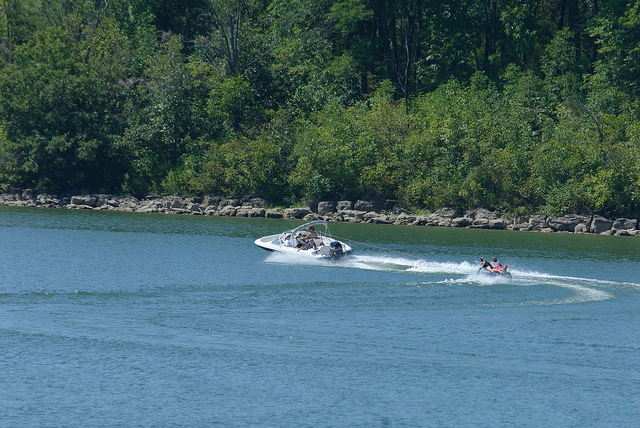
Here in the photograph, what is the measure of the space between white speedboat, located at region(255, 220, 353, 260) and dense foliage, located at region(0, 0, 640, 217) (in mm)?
26110

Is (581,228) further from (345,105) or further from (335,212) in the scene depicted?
(345,105)

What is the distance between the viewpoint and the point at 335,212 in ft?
209

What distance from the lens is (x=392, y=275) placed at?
32375 mm

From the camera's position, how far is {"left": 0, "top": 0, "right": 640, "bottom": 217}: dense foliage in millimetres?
60219

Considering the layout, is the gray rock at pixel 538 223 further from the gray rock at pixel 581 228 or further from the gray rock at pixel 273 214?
the gray rock at pixel 273 214

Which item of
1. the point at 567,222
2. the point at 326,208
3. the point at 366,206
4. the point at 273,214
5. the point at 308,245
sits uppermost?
the point at 366,206

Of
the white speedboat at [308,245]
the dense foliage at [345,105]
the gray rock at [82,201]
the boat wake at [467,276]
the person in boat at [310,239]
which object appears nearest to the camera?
the boat wake at [467,276]

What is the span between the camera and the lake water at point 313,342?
16438 mm

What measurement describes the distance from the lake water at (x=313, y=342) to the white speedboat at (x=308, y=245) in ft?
2.17

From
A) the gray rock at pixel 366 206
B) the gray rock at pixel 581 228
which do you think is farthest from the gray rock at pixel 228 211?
the gray rock at pixel 581 228

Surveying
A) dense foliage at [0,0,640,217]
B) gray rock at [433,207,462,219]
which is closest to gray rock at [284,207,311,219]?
dense foliage at [0,0,640,217]

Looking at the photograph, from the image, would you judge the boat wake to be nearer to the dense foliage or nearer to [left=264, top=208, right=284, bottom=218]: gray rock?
[left=264, top=208, right=284, bottom=218]: gray rock

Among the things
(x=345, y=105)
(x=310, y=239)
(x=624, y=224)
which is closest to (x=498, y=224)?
(x=624, y=224)

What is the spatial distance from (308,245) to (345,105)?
122ft
